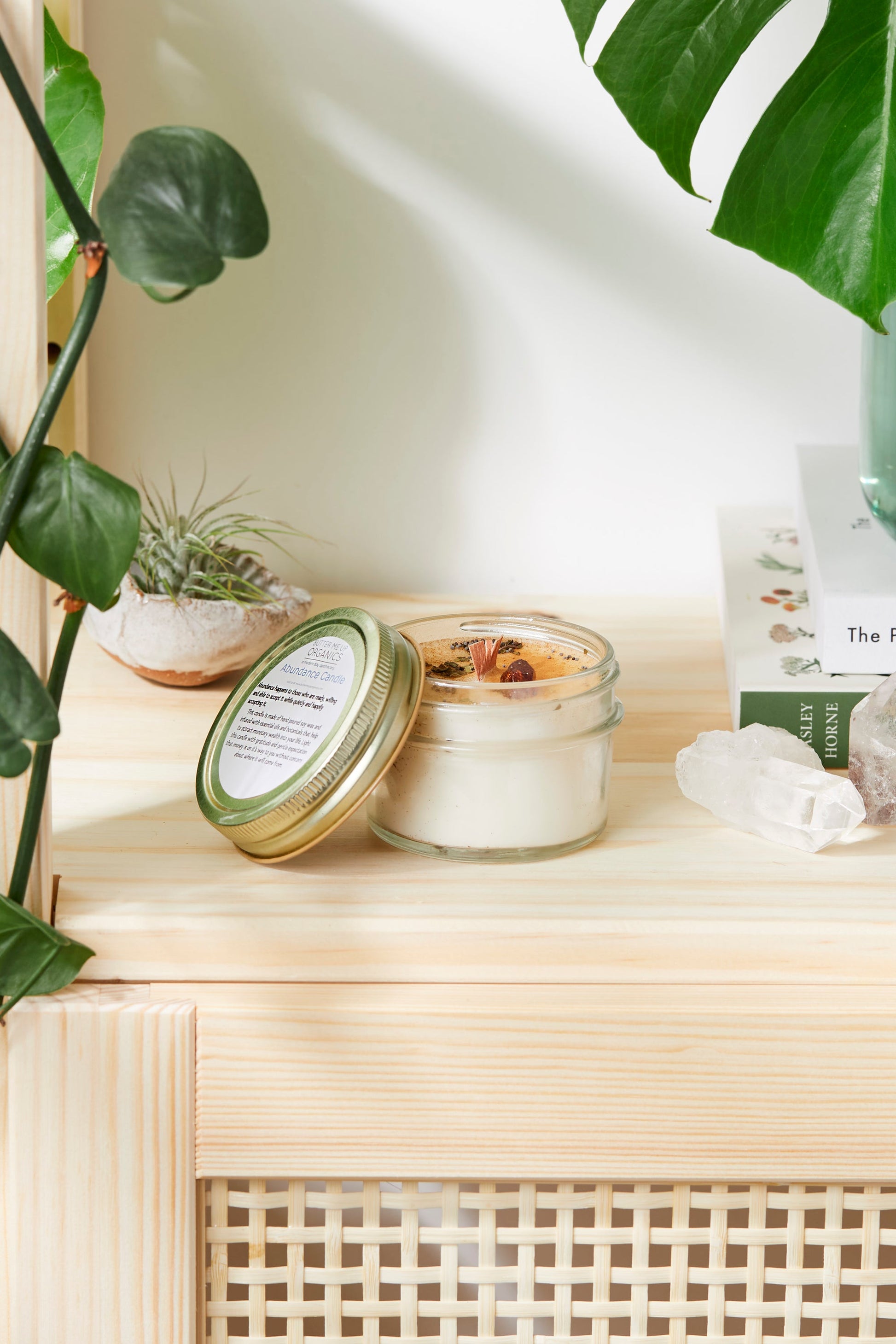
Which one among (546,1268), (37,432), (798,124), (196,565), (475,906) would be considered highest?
(798,124)

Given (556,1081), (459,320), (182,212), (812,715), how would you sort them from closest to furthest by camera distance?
(182,212) < (556,1081) < (812,715) < (459,320)

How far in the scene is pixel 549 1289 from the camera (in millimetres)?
810

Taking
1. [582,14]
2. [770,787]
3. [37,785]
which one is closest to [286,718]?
[37,785]

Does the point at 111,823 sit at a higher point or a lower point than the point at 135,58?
lower

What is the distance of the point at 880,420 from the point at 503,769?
328 millimetres

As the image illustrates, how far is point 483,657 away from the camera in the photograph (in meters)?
0.56

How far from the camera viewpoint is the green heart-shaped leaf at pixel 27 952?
43 centimetres

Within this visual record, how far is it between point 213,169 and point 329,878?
0.29 m

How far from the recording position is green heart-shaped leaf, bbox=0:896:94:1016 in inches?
17.0

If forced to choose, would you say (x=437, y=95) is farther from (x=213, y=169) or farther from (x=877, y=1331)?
(x=877, y=1331)

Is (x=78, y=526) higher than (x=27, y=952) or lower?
higher

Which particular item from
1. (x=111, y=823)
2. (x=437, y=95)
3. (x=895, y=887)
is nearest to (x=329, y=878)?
(x=111, y=823)

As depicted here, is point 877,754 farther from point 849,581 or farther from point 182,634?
point 182,634

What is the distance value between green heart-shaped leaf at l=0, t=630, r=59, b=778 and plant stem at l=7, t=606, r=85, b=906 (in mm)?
48
